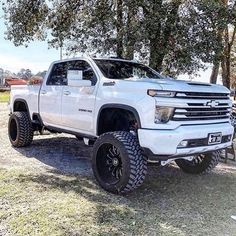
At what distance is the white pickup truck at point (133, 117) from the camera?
4.89 meters

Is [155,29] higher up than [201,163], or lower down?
higher up

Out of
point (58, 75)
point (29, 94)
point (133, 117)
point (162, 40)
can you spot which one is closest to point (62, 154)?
point (29, 94)

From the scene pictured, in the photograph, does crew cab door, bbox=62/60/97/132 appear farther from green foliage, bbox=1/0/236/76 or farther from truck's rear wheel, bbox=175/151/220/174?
green foliage, bbox=1/0/236/76

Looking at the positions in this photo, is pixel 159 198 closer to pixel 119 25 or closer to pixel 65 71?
pixel 65 71

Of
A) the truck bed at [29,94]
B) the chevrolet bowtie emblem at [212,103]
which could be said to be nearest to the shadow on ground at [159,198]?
the truck bed at [29,94]

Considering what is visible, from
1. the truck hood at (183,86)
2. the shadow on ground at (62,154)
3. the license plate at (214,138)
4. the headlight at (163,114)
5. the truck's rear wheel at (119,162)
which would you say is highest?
the truck hood at (183,86)

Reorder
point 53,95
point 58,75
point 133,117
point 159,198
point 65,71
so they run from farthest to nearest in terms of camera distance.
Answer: point 58,75 < point 65,71 < point 53,95 < point 133,117 < point 159,198

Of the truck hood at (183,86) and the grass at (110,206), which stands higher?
the truck hood at (183,86)

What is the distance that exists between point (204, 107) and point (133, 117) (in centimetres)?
98

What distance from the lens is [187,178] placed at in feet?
21.0

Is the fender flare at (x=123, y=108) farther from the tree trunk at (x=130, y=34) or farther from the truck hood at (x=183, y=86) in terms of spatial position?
the tree trunk at (x=130, y=34)

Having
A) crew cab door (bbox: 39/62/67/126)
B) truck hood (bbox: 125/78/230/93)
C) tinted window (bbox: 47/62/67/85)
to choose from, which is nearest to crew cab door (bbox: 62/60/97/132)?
crew cab door (bbox: 39/62/67/126)

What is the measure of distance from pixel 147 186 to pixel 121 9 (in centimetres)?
572

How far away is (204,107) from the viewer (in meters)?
5.30
